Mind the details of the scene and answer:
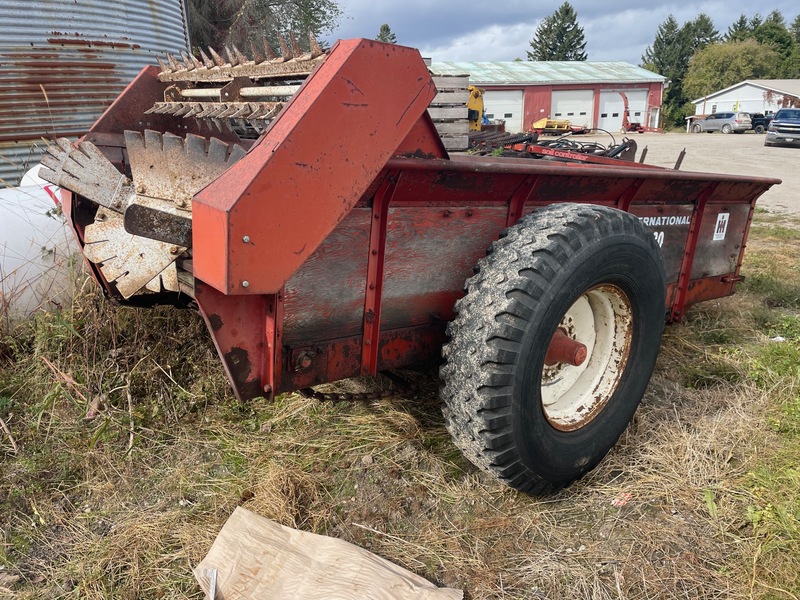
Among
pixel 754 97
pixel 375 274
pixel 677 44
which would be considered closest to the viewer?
pixel 375 274

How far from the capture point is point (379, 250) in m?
2.30

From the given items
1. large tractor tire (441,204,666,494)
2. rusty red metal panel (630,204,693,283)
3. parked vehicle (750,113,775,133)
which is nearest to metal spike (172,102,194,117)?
large tractor tire (441,204,666,494)

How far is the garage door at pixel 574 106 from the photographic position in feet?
137

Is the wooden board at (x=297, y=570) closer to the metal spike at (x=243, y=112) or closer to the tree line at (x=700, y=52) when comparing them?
the metal spike at (x=243, y=112)

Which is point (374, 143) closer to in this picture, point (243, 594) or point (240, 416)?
point (243, 594)

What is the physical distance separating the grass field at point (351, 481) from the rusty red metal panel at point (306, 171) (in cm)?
115

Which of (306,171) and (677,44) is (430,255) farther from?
(677,44)

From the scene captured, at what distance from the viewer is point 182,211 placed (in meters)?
2.26

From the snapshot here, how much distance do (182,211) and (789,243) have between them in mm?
8020

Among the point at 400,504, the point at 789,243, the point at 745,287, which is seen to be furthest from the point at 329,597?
the point at 789,243

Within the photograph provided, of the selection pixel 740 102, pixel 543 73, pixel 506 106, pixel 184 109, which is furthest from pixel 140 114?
pixel 740 102

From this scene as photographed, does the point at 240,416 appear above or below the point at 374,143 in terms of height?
below

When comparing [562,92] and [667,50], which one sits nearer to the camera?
[562,92]

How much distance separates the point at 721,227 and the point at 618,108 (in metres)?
43.8
